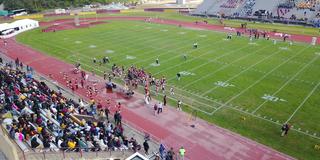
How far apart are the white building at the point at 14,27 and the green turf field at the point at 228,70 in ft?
8.25

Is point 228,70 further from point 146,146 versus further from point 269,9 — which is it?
point 269,9

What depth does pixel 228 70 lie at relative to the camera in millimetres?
34250

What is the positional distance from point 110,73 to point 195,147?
667 inches

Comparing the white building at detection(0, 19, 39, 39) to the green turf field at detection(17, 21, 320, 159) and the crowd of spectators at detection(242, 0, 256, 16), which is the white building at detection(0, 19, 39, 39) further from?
the crowd of spectators at detection(242, 0, 256, 16)

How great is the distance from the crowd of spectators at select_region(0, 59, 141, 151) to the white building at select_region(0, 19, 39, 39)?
33749 millimetres

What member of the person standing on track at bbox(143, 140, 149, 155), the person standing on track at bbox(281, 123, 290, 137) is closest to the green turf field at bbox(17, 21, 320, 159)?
the person standing on track at bbox(281, 123, 290, 137)

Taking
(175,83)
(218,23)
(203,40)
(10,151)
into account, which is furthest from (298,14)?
(10,151)

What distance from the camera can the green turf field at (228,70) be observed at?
22.8m

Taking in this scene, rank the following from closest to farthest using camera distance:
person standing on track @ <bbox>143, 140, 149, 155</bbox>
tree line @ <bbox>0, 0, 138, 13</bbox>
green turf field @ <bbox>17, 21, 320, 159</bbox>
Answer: person standing on track @ <bbox>143, 140, 149, 155</bbox> < green turf field @ <bbox>17, 21, 320, 159</bbox> < tree line @ <bbox>0, 0, 138, 13</bbox>

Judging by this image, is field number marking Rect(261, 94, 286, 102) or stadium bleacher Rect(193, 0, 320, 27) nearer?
field number marking Rect(261, 94, 286, 102)

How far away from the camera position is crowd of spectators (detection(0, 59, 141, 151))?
1580 cm

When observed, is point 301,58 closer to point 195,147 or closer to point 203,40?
point 203,40

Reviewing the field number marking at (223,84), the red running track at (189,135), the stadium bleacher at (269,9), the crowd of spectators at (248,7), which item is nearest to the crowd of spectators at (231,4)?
the stadium bleacher at (269,9)

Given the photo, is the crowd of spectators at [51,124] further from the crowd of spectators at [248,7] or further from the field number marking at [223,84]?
the crowd of spectators at [248,7]
